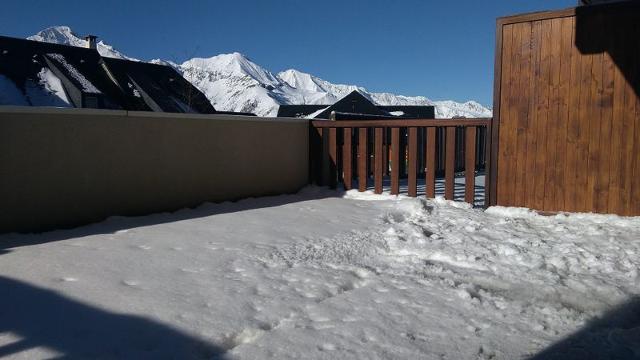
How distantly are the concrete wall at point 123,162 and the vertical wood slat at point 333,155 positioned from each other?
63cm

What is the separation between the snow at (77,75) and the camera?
16.1 m

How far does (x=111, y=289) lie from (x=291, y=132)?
4.04 m

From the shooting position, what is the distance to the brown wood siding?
430cm

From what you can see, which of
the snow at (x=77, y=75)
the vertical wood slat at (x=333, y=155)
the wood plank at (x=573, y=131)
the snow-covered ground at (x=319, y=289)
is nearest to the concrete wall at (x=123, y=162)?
the snow-covered ground at (x=319, y=289)

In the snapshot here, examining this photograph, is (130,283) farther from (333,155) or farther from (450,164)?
(333,155)

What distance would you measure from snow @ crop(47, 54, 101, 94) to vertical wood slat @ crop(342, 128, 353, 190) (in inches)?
500

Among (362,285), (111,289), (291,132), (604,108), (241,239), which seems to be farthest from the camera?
(291,132)

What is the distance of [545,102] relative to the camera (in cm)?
466

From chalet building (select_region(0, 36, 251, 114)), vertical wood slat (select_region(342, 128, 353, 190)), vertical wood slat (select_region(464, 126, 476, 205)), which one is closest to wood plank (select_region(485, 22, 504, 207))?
vertical wood slat (select_region(464, 126, 476, 205))

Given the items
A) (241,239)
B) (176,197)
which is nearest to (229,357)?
(241,239)

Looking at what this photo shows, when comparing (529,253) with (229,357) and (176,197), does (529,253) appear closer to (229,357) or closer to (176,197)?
(229,357)

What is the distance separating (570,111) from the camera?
4.53 m

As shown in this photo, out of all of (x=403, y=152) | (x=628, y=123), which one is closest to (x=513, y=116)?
(x=628, y=123)

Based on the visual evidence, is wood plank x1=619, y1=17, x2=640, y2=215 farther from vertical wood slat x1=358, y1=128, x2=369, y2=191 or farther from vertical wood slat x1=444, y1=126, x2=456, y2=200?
vertical wood slat x1=358, y1=128, x2=369, y2=191
